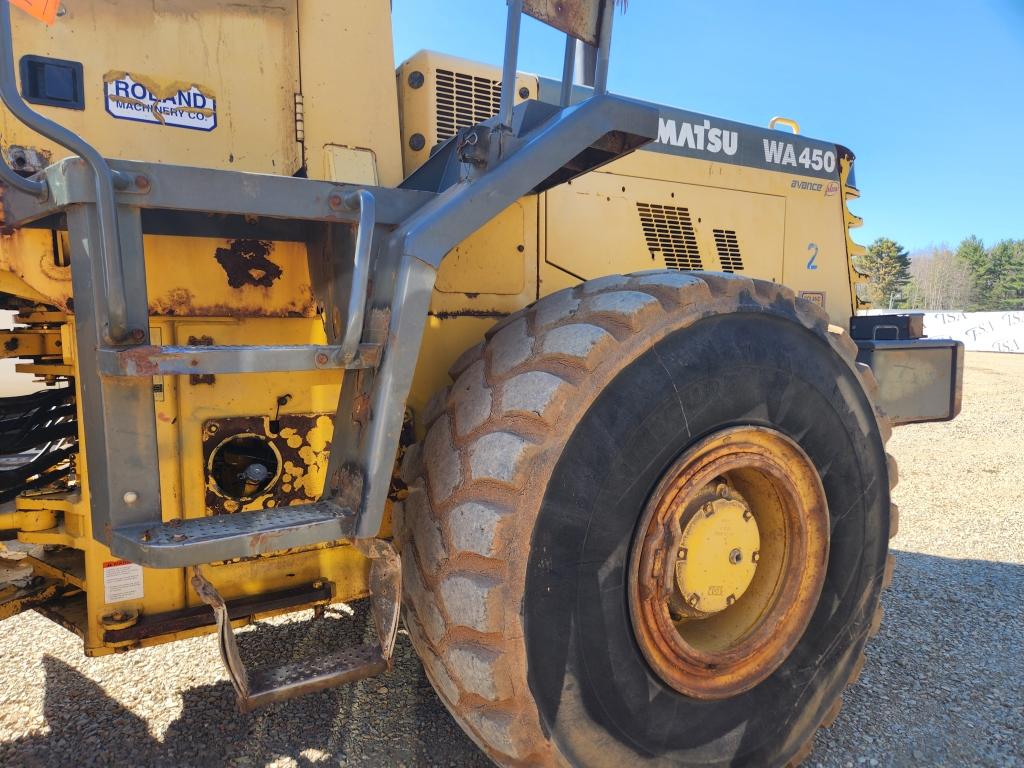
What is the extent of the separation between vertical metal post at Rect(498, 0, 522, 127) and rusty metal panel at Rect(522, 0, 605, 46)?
0.13ft

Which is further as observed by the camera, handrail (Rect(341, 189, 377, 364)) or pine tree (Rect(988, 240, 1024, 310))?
pine tree (Rect(988, 240, 1024, 310))

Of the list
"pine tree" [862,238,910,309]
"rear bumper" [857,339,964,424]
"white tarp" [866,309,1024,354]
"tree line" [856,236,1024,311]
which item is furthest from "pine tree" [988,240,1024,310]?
"rear bumper" [857,339,964,424]

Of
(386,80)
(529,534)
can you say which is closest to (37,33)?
(386,80)

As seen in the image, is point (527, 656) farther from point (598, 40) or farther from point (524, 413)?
point (598, 40)

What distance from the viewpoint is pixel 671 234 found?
309 centimetres

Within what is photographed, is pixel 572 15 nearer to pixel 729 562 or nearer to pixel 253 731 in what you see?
pixel 729 562

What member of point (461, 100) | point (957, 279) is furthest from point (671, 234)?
point (957, 279)

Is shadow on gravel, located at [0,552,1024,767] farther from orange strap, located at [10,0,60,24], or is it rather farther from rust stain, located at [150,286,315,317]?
orange strap, located at [10,0,60,24]

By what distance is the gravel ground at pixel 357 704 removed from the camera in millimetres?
2324

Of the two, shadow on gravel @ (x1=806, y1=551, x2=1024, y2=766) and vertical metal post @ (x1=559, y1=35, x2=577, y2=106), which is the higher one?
vertical metal post @ (x1=559, y1=35, x2=577, y2=106)

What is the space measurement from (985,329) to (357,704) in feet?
92.8

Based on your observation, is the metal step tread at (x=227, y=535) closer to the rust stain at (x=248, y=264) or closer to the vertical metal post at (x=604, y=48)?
the rust stain at (x=248, y=264)

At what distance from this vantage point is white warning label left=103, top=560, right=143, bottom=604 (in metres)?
1.96

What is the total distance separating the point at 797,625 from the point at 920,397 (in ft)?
6.69
